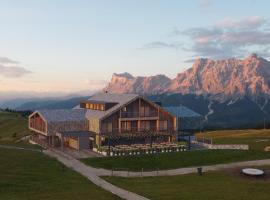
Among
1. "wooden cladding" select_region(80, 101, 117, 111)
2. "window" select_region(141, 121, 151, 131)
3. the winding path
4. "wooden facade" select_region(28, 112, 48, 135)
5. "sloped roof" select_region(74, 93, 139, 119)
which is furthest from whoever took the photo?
"window" select_region(141, 121, 151, 131)

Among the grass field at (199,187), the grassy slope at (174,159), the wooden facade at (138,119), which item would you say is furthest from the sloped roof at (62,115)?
the grass field at (199,187)

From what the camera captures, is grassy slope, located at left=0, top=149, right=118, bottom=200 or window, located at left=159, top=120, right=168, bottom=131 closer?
grassy slope, located at left=0, top=149, right=118, bottom=200

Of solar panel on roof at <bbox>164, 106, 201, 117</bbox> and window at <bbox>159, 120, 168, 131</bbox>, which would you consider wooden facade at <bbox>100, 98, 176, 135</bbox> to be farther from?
solar panel on roof at <bbox>164, 106, 201, 117</bbox>

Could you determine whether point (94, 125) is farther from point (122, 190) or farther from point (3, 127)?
point (3, 127)

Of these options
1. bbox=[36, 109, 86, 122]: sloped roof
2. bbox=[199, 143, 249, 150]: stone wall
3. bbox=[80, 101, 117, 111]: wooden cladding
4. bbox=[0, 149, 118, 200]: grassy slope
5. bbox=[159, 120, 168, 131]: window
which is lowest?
bbox=[0, 149, 118, 200]: grassy slope

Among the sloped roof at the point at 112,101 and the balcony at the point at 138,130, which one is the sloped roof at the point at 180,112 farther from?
the sloped roof at the point at 112,101

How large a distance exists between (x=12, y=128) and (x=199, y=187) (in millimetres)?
83078

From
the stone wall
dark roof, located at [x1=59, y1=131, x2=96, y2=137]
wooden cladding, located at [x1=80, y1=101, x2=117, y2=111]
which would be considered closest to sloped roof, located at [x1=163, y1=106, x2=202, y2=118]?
the stone wall

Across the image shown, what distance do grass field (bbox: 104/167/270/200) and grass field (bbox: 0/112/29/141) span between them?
57.1 m

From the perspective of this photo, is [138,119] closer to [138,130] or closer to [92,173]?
[138,130]

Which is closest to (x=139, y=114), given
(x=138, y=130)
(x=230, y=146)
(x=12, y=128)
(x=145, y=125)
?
(x=145, y=125)

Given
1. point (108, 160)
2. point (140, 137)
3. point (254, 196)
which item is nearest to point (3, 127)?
point (140, 137)

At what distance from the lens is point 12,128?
11488cm

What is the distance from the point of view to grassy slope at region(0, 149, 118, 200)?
120ft
